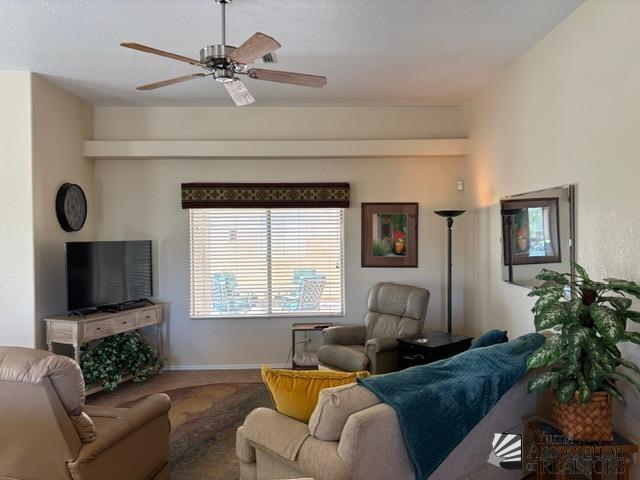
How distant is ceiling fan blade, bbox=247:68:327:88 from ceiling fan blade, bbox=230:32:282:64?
16cm

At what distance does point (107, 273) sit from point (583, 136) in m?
4.33

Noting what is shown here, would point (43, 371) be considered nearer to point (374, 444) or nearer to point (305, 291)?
point (374, 444)

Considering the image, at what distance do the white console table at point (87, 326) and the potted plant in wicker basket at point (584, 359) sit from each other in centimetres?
370

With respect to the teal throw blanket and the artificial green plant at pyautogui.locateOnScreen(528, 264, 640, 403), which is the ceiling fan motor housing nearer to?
the teal throw blanket

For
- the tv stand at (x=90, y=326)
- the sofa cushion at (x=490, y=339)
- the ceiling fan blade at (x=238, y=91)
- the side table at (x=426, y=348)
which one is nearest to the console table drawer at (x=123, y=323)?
the tv stand at (x=90, y=326)

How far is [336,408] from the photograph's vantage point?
196 centimetres

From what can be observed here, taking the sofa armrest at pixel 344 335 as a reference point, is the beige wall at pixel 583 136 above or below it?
above

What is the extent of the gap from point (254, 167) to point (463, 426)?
12.5 feet

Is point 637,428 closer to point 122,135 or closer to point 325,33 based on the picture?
point 325,33

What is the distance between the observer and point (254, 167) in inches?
207

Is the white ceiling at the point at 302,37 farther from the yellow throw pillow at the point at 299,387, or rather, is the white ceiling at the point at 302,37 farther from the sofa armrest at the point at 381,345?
the sofa armrest at the point at 381,345

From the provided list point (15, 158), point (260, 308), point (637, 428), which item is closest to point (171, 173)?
point (15, 158)

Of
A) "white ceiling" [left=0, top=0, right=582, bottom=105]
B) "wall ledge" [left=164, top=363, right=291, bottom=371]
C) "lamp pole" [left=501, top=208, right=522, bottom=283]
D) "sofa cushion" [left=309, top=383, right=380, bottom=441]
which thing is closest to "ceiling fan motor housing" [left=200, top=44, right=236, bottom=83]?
"white ceiling" [left=0, top=0, right=582, bottom=105]

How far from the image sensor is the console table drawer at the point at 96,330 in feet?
13.6
